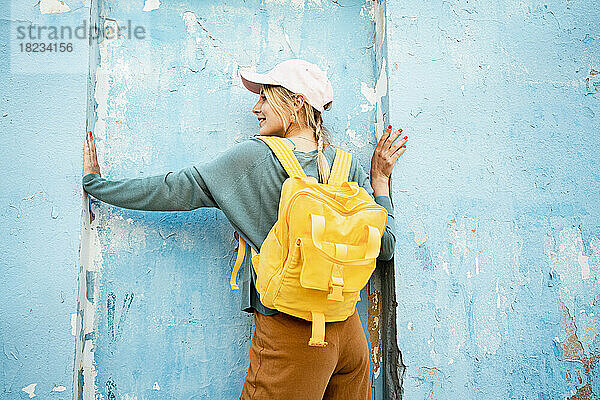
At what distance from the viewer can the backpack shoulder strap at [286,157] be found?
1951mm

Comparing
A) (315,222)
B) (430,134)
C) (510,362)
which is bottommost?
(510,362)

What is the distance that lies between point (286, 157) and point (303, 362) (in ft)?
2.18

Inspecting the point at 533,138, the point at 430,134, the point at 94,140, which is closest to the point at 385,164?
the point at 430,134

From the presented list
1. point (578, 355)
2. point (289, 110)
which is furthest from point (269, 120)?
point (578, 355)

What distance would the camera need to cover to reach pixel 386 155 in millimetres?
2340

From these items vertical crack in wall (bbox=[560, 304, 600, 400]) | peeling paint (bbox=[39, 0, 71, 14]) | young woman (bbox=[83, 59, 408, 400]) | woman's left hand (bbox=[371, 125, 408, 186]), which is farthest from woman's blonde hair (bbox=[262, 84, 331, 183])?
vertical crack in wall (bbox=[560, 304, 600, 400])

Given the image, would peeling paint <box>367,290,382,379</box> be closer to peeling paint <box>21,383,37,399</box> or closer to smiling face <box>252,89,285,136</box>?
smiling face <box>252,89,285,136</box>

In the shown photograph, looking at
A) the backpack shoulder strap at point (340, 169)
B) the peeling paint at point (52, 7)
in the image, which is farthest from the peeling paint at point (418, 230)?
the peeling paint at point (52, 7)

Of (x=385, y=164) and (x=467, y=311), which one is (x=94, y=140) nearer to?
(x=385, y=164)

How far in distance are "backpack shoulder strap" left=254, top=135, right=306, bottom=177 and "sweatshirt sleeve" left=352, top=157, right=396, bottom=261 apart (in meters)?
0.28

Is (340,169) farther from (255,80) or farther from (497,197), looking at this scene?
(497,197)

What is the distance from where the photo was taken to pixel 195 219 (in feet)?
7.76

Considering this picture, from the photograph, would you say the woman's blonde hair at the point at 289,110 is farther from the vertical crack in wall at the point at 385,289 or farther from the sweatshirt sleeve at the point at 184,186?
the vertical crack in wall at the point at 385,289

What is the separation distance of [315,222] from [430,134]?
92 cm
